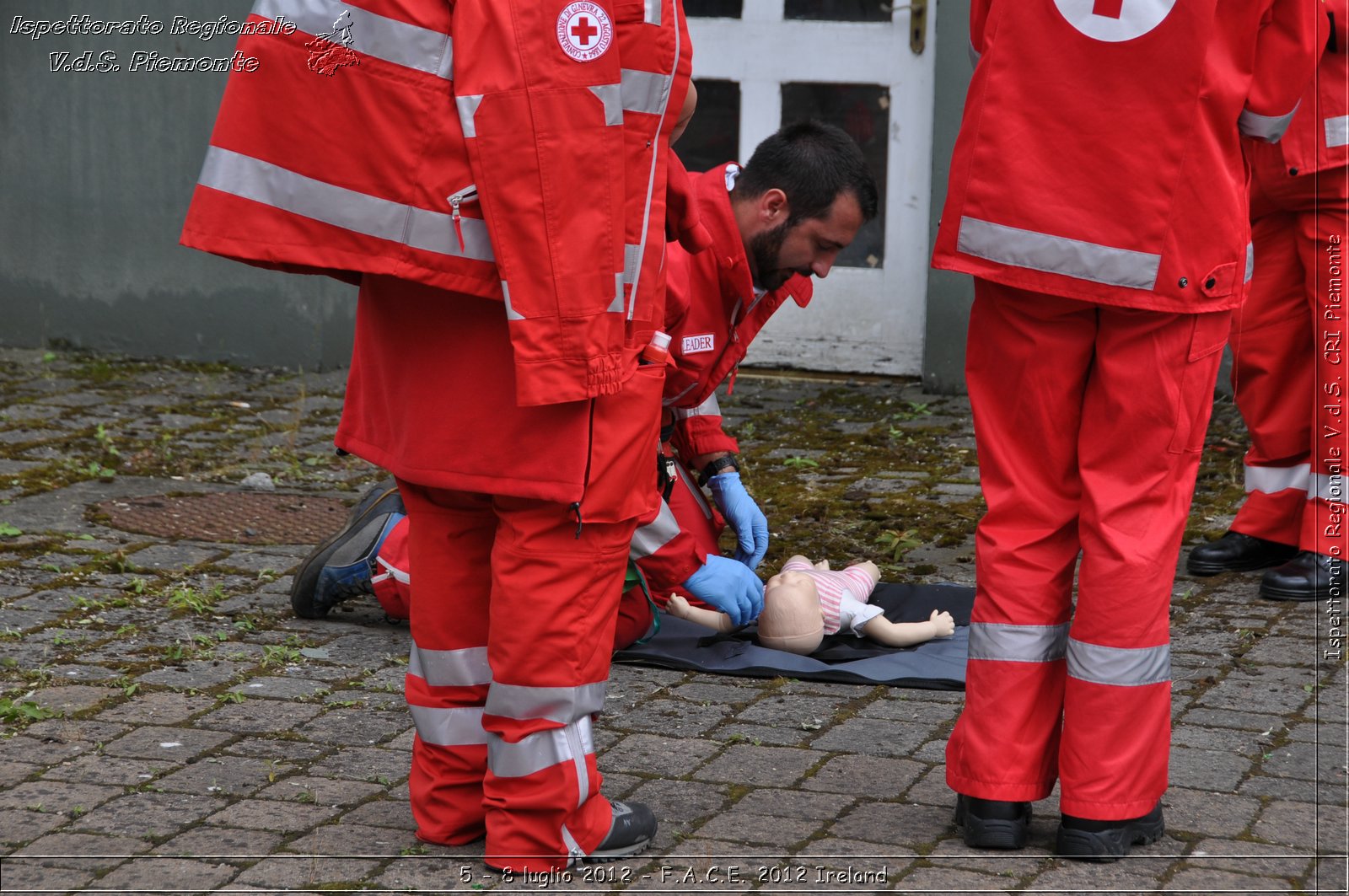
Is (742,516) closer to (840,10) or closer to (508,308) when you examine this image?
(508,308)

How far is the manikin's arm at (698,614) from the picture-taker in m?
4.23

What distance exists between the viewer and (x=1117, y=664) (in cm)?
291

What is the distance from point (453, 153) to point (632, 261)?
35cm

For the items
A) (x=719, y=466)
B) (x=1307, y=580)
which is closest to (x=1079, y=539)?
(x=719, y=466)

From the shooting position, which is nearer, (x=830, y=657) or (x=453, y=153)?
(x=453, y=153)

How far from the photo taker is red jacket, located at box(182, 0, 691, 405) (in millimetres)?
2533

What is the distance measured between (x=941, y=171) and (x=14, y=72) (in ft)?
15.4

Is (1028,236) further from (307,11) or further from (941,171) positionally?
(941,171)

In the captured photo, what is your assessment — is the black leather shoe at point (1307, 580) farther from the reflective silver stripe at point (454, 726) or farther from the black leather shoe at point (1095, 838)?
the reflective silver stripe at point (454, 726)

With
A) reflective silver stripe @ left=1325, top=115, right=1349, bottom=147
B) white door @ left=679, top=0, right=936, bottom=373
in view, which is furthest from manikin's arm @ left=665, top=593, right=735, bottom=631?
white door @ left=679, top=0, right=936, bottom=373

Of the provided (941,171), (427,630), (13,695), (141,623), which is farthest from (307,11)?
(941,171)

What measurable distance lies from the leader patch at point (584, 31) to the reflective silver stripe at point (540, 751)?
3.70 feet

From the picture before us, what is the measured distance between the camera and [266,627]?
171 inches

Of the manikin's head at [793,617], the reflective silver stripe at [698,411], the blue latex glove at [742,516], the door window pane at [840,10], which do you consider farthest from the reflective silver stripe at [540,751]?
the door window pane at [840,10]
